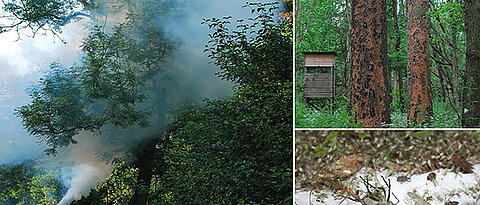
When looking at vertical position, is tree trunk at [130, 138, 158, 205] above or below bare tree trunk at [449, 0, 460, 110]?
below

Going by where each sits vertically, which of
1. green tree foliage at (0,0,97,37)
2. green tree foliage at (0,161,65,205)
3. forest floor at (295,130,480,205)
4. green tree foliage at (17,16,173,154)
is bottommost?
green tree foliage at (0,161,65,205)

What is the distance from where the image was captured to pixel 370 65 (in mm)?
2564

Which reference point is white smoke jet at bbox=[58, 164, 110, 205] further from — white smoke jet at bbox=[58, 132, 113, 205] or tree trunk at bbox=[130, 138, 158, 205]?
tree trunk at bbox=[130, 138, 158, 205]

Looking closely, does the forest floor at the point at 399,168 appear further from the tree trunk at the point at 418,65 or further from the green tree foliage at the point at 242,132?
the tree trunk at the point at 418,65

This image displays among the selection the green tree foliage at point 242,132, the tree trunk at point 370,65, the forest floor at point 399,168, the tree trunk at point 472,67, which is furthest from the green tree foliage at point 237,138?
the tree trunk at point 472,67

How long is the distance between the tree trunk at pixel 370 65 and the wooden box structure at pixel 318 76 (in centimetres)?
24

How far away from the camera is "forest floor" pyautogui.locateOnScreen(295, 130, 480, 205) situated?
1470 mm

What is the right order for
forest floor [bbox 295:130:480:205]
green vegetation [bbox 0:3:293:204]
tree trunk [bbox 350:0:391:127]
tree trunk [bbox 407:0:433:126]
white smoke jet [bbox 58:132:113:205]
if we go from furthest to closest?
1. white smoke jet [bbox 58:132:113:205]
2. green vegetation [bbox 0:3:293:204]
3. tree trunk [bbox 407:0:433:126]
4. tree trunk [bbox 350:0:391:127]
5. forest floor [bbox 295:130:480:205]

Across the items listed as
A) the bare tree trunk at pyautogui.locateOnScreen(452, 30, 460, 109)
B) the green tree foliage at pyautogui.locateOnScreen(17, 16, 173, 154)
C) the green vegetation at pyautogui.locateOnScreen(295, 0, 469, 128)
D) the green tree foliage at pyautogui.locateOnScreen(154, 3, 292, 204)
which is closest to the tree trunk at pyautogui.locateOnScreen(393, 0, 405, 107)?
the green vegetation at pyautogui.locateOnScreen(295, 0, 469, 128)

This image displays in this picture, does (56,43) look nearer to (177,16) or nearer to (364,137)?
(177,16)

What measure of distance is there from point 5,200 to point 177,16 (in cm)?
215

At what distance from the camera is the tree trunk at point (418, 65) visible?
9.32ft

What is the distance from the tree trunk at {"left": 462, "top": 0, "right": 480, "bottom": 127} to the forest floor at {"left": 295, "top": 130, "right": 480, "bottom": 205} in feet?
4.17

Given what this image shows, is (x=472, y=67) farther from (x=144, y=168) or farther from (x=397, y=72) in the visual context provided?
(x=144, y=168)
